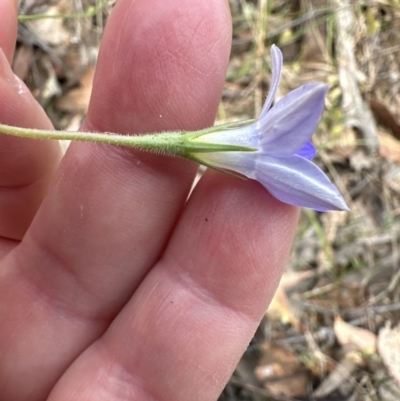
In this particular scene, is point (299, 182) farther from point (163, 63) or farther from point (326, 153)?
point (326, 153)

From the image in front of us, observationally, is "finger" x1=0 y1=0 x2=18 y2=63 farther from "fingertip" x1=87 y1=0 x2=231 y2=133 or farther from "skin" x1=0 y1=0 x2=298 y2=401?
"fingertip" x1=87 y1=0 x2=231 y2=133

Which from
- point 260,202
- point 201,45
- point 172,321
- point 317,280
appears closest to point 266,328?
point 317,280

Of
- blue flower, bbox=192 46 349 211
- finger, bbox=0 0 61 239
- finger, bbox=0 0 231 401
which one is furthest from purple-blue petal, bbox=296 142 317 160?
finger, bbox=0 0 61 239

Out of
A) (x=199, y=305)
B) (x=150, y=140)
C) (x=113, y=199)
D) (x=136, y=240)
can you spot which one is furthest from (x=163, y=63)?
(x=199, y=305)

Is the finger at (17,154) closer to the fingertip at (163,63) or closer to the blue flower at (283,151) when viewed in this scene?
the fingertip at (163,63)

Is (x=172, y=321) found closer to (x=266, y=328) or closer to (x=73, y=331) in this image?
(x=73, y=331)

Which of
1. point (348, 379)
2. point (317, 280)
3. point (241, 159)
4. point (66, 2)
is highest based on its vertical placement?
point (66, 2)
